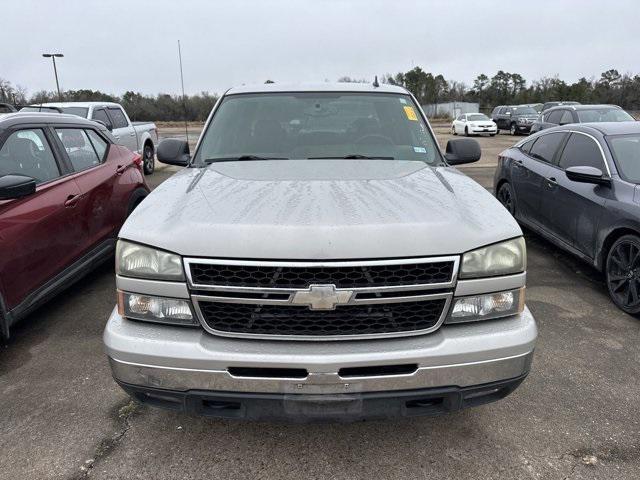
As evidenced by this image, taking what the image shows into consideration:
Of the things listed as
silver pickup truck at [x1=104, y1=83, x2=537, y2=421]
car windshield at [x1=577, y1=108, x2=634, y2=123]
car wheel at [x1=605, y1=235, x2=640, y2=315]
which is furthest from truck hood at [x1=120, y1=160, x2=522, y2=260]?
car windshield at [x1=577, y1=108, x2=634, y2=123]

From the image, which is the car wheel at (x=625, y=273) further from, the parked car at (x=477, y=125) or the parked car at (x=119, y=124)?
the parked car at (x=477, y=125)

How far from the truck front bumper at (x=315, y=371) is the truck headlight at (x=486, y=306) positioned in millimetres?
57

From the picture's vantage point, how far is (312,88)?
389cm

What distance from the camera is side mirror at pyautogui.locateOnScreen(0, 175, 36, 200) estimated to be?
3282 mm

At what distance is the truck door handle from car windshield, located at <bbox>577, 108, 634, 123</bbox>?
41.9ft

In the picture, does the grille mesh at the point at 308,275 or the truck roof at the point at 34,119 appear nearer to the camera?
the grille mesh at the point at 308,275

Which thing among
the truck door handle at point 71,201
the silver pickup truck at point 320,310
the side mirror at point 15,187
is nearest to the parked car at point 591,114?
the truck door handle at point 71,201

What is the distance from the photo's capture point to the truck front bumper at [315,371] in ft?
6.63

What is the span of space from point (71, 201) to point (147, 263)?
2.43 m

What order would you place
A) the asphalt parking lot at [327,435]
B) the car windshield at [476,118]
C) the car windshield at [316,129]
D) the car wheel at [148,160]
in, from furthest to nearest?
the car windshield at [476,118], the car wheel at [148,160], the car windshield at [316,129], the asphalt parking lot at [327,435]

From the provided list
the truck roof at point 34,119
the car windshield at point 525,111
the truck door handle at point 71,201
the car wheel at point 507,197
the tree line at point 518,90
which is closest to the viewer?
the truck roof at point 34,119

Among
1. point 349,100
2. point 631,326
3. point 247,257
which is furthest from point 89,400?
point 631,326

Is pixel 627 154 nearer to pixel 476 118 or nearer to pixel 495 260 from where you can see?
pixel 495 260

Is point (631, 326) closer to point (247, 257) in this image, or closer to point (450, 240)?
point (450, 240)
